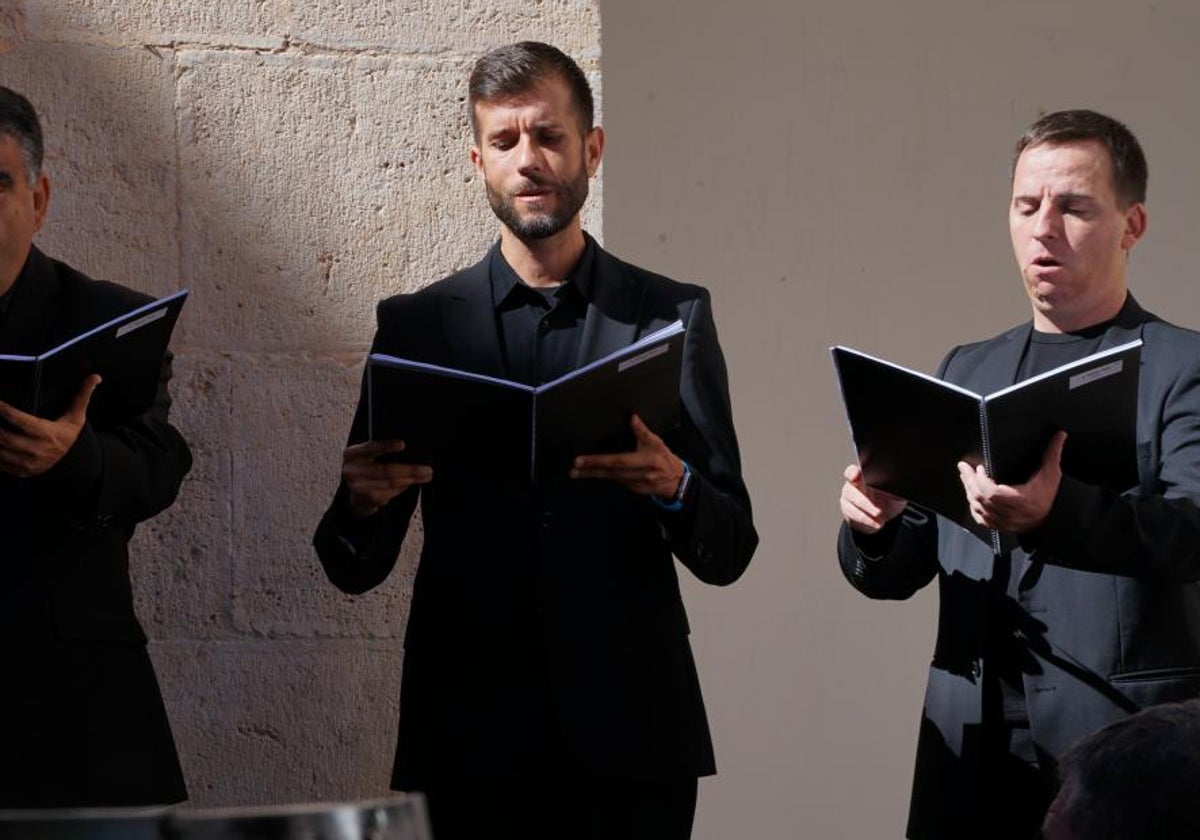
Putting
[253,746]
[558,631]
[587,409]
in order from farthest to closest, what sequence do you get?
1. [253,746]
2. [558,631]
3. [587,409]

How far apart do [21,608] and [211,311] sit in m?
1.04

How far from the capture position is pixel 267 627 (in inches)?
152

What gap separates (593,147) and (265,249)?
85cm

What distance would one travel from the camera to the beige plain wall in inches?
221

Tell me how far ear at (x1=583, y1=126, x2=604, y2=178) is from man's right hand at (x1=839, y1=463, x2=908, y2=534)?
0.73m

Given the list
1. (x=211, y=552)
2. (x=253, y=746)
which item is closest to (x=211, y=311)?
(x=211, y=552)

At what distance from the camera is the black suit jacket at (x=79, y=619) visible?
300cm

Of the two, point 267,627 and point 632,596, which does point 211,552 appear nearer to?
point 267,627

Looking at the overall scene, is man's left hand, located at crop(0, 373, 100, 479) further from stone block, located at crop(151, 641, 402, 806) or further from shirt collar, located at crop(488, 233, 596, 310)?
stone block, located at crop(151, 641, 402, 806)

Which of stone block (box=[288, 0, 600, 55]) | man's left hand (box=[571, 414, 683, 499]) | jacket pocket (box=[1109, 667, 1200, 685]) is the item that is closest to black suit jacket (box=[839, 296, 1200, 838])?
jacket pocket (box=[1109, 667, 1200, 685])

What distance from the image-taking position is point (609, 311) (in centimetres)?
323

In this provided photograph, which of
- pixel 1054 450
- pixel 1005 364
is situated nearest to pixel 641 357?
pixel 1054 450

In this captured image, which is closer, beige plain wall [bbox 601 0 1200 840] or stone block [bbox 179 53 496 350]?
stone block [bbox 179 53 496 350]

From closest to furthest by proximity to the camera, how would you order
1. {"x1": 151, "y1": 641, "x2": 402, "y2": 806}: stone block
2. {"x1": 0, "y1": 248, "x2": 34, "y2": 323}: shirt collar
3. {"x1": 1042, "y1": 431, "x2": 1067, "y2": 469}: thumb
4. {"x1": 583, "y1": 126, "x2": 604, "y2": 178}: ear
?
{"x1": 1042, "y1": 431, "x2": 1067, "y2": 469}: thumb
{"x1": 0, "y1": 248, "x2": 34, "y2": 323}: shirt collar
{"x1": 583, "y1": 126, "x2": 604, "y2": 178}: ear
{"x1": 151, "y1": 641, "x2": 402, "y2": 806}: stone block
